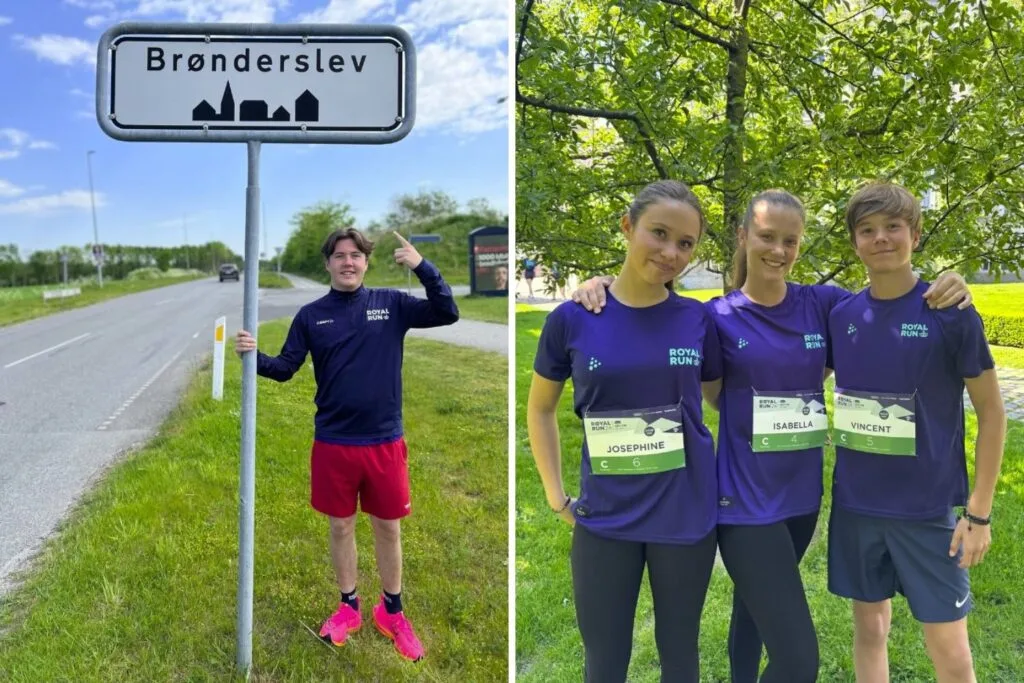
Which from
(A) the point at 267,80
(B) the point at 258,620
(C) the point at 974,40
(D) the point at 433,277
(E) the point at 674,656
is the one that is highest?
(C) the point at 974,40

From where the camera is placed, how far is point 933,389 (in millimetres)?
1465

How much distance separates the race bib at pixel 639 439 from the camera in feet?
4.55

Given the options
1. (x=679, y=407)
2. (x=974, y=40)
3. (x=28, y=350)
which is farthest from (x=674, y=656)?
(x=28, y=350)

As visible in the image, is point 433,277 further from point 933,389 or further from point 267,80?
point 933,389

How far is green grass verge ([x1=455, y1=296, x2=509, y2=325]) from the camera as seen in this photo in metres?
7.32

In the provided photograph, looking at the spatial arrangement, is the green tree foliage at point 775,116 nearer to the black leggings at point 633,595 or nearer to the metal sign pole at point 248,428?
the metal sign pole at point 248,428

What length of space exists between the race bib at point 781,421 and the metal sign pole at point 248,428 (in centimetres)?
127

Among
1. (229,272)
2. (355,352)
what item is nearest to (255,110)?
(355,352)

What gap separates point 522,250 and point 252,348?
3.58ft

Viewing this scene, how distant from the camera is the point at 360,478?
2.05 m

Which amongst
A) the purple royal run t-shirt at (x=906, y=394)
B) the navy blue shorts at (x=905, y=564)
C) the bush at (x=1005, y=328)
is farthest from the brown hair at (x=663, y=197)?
the bush at (x=1005, y=328)

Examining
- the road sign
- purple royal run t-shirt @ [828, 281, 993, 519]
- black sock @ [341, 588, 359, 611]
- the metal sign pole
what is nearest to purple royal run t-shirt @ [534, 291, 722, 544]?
purple royal run t-shirt @ [828, 281, 993, 519]

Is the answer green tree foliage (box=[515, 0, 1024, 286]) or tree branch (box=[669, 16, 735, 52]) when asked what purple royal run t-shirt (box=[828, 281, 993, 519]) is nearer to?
green tree foliage (box=[515, 0, 1024, 286])

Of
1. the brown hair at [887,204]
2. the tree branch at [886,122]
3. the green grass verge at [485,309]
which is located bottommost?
the green grass verge at [485,309]
